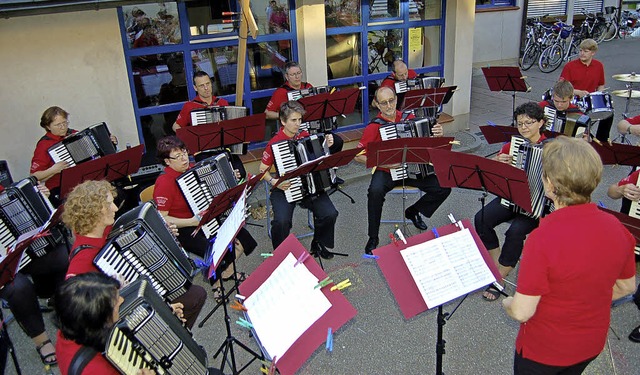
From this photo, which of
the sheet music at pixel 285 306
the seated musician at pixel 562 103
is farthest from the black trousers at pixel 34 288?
the seated musician at pixel 562 103

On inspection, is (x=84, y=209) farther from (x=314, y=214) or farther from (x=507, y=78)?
(x=507, y=78)

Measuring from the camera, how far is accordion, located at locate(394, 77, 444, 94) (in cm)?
750

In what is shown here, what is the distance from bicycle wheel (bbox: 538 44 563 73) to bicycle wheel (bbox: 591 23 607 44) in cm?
406

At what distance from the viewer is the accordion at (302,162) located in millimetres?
5109

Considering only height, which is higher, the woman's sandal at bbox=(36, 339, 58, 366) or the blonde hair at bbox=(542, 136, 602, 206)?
the blonde hair at bbox=(542, 136, 602, 206)

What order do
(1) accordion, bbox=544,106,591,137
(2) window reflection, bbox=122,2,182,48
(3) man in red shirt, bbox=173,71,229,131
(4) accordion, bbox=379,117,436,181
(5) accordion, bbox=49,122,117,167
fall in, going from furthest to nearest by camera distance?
1. (2) window reflection, bbox=122,2,182,48
2. (3) man in red shirt, bbox=173,71,229,131
3. (1) accordion, bbox=544,106,591,137
4. (4) accordion, bbox=379,117,436,181
5. (5) accordion, bbox=49,122,117,167

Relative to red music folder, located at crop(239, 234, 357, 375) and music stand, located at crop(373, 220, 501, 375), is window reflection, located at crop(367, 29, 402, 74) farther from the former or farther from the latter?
red music folder, located at crop(239, 234, 357, 375)

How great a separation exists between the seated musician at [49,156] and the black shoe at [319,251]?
2779mm

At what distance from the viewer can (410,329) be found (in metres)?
4.35

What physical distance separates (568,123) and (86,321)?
5.51 metres

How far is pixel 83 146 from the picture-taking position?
5559 millimetres

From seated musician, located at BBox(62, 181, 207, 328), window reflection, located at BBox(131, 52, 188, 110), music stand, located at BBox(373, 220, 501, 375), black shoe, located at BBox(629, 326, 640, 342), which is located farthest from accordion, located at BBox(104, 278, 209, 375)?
window reflection, located at BBox(131, 52, 188, 110)

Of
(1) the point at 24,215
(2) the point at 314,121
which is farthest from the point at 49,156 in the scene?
(2) the point at 314,121

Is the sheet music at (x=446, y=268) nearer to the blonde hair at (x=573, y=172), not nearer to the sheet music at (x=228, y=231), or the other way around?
the blonde hair at (x=573, y=172)
